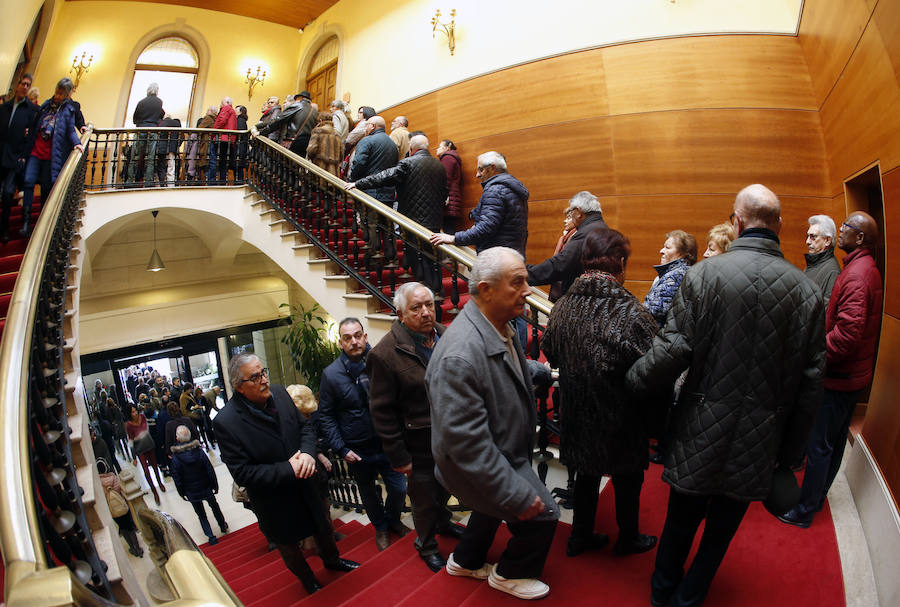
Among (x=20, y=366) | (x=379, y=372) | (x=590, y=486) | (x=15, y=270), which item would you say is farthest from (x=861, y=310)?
(x=15, y=270)

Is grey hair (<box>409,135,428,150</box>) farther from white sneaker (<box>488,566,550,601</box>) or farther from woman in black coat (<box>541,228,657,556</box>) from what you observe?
white sneaker (<box>488,566,550,601</box>)

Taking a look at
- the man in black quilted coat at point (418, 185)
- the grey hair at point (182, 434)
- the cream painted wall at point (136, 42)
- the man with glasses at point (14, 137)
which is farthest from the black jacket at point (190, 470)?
the cream painted wall at point (136, 42)

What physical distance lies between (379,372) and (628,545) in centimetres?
127

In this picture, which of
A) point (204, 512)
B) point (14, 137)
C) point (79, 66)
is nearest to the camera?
point (14, 137)

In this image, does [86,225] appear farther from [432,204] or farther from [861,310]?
[861,310]

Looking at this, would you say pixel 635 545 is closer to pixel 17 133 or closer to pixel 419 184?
pixel 419 184

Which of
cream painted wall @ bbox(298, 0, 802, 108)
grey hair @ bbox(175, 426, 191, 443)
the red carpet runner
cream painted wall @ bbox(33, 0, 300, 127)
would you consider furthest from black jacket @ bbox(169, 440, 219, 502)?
cream painted wall @ bbox(33, 0, 300, 127)

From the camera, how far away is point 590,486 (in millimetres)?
1992

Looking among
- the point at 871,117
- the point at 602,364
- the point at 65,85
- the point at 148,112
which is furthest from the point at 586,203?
the point at 148,112

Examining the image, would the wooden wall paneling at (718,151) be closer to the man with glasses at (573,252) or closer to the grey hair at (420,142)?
the grey hair at (420,142)

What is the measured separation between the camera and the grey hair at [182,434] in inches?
207

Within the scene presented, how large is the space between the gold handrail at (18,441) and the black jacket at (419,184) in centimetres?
238

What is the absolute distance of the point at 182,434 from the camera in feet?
17.2

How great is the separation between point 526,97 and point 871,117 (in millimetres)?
3498
